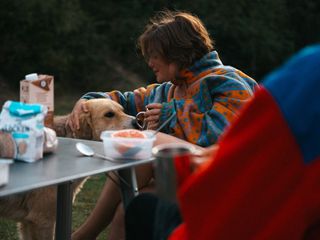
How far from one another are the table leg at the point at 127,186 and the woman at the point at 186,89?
11.7 inches

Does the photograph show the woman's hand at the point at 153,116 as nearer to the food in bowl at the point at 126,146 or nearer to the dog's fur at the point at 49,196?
the dog's fur at the point at 49,196

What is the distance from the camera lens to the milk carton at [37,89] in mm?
2315

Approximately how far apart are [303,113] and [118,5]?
14373 mm

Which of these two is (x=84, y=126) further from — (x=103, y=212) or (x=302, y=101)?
(x=302, y=101)

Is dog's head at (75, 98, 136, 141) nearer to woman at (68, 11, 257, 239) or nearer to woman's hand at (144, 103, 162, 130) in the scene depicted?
woman at (68, 11, 257, 239)

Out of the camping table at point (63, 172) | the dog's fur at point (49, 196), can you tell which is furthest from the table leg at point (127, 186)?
the dog's fur at point (49, 196)

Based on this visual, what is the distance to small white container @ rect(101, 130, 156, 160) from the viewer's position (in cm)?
205

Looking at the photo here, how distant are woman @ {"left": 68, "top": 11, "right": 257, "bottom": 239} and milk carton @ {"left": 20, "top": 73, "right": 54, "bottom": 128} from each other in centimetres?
63

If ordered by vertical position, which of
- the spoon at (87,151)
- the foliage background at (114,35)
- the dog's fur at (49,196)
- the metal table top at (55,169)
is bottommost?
the foliage background at (114,35)

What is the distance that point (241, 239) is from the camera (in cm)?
113

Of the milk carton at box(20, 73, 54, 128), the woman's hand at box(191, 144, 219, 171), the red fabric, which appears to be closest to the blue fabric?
the red fabric

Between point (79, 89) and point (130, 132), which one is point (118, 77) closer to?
point (79, 89)

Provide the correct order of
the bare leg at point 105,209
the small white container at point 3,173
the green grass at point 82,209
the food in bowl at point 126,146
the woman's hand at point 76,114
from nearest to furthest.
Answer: the small white container at point 3,173 → the food in bowl at point 126,146 → the bare leg at point 105,209 → the woman's hand at point 76,114 → the green grass at point 82,209

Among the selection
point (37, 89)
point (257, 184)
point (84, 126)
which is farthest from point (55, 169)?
point (84, 126)
